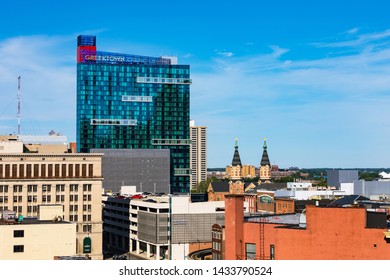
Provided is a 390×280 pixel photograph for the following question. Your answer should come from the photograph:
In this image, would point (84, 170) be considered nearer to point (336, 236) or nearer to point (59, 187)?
point (59, 187)

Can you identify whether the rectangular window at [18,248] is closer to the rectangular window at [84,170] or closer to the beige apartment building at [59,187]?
A: the beige apartment building at [59,187]

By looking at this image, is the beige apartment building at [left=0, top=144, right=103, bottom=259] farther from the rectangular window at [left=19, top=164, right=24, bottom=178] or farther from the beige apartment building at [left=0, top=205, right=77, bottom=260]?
the beige apartment building at [left=0, top=205, right=77, bottom=260]

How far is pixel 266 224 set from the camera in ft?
209

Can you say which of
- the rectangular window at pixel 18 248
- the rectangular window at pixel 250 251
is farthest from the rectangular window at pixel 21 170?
the rectangular window at pixel 250 251

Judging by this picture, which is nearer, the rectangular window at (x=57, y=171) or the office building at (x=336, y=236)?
the office building at (x=336, y=236)

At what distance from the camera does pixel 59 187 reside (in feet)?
509

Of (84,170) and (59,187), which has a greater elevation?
(84,170)

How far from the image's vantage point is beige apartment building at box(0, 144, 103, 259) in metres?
152

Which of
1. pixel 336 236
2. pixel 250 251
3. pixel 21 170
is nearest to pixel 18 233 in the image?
pixel 250 251

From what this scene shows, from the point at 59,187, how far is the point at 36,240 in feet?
250

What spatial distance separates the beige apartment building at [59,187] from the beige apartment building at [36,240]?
226 ft

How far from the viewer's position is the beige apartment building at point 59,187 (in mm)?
151875

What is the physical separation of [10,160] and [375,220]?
118 m
